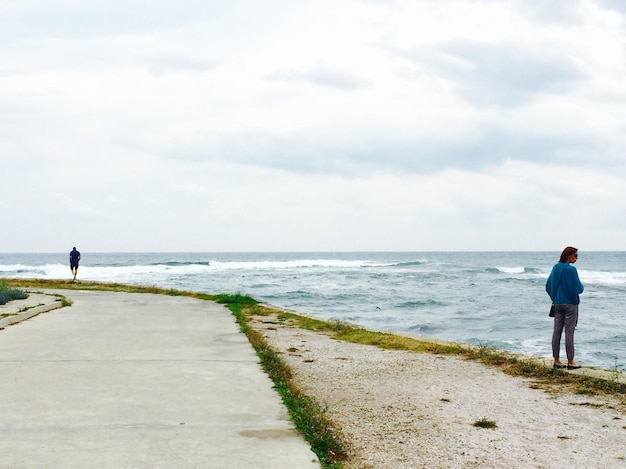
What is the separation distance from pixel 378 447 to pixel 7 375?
13.4ft

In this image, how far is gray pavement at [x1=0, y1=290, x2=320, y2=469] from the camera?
4062mm

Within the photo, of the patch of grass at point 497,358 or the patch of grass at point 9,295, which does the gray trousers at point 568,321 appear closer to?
the patch of grass at point 497,358

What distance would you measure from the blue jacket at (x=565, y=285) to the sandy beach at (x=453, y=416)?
136cm

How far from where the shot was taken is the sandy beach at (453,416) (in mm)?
4559

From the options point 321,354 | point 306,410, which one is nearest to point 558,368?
point 321,354

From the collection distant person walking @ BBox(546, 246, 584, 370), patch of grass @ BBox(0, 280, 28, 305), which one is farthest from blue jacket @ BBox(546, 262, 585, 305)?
patch of grass @ BBox(0, 280, 28, 305)

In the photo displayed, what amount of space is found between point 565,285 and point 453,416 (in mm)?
3542

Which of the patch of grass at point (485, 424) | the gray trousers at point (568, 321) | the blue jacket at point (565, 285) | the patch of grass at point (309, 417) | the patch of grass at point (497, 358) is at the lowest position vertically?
the patch of grass at point (497, 358)

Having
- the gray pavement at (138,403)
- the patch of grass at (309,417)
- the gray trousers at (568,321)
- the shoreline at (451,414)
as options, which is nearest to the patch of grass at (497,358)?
the shoreline at (451,414)

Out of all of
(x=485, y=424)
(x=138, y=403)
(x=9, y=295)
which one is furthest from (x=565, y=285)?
(x=9, y=295)

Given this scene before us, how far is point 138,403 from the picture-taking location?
5.35 m

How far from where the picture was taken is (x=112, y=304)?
15.3 meters

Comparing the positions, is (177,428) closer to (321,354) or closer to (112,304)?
(321,354)

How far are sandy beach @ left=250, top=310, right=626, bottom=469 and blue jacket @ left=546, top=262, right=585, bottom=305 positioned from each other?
53.7 inches
